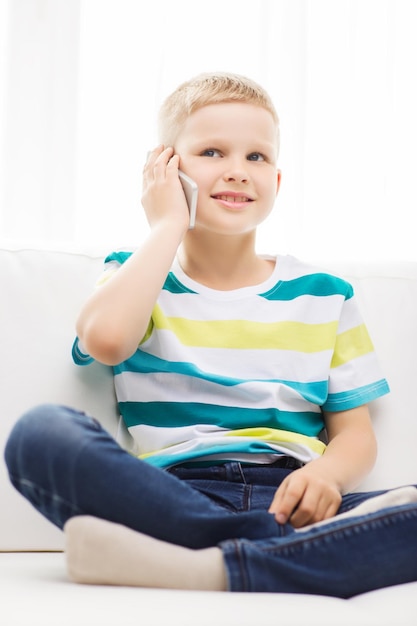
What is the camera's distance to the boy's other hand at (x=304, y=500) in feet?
3.55

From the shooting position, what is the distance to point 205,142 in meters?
1.38

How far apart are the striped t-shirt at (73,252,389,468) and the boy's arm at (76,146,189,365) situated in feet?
0.33

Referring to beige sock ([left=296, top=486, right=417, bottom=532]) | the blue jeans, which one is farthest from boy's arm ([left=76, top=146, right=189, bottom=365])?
beige sock ([left=296, top=486, right=417, bottom=532])

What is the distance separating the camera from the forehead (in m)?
1.38

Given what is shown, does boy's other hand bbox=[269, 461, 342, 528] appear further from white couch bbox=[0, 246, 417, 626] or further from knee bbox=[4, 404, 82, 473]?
knee bbox=[4, 404, 82, 473]

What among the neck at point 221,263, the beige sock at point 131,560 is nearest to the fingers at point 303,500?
the beige sock at point 131,560

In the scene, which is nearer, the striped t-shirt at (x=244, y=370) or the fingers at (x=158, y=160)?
the striped t-shirt at (x=244, y=370)

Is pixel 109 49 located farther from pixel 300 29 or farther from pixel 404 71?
pixel 404 71

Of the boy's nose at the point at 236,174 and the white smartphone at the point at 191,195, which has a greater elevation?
the boy's nose at the point at 236,174

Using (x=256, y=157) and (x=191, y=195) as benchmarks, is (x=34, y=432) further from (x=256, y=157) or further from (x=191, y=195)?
(x=256, y=157)

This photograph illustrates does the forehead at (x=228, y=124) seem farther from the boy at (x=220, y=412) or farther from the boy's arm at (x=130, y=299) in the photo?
the boy's arm at (x=130, y=299)

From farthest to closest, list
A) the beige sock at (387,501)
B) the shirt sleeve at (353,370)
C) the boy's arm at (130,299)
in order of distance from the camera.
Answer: the shirt sleeve at (353,370)
the boy's arm at (130,299)
the beige sock at (387,501)

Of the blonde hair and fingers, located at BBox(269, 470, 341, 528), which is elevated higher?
the blonde hair

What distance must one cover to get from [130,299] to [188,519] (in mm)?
373
